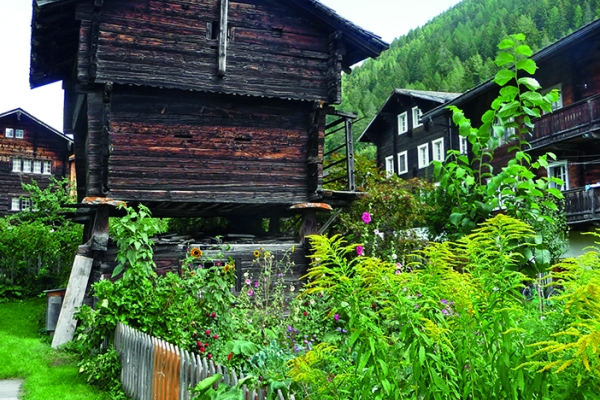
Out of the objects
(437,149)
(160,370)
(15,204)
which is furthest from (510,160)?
(15,204)

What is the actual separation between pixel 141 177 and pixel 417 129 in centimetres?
2379

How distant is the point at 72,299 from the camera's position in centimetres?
1153

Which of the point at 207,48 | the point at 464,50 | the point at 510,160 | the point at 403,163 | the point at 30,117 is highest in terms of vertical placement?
the point at 464,50

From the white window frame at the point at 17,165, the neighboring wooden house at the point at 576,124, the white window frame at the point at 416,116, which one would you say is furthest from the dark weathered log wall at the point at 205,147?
the white window frame at the point at 17,165

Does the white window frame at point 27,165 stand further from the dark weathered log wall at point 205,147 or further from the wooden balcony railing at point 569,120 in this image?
the wooden balcony railing at point 569,120

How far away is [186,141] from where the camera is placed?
42.3 feet

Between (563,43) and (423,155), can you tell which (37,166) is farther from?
(563,43)

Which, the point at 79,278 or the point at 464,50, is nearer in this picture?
the point at 79,278

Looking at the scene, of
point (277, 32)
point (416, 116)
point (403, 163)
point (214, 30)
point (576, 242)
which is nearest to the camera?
point (214, 30)

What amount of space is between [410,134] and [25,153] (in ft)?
82.9

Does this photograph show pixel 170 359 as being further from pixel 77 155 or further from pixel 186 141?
pixel 77 155

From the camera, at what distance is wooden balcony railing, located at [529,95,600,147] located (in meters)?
17.7

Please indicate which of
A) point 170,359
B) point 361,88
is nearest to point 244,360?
point 170,359

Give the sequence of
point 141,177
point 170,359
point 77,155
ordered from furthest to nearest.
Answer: point 77,155, point 141,177, point 170,359
